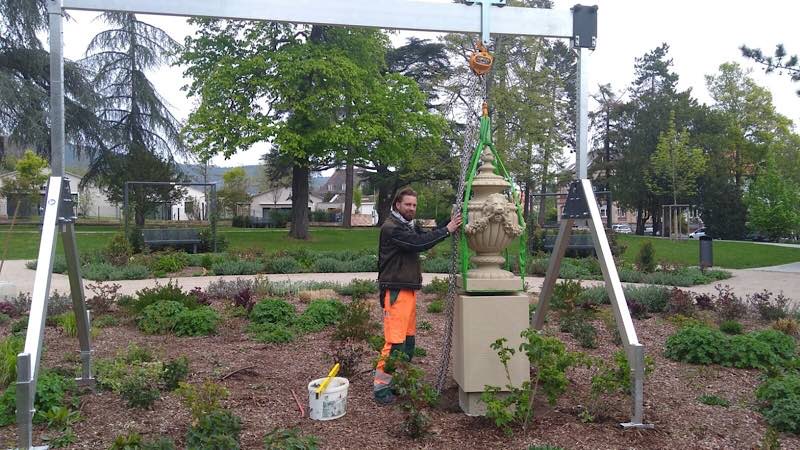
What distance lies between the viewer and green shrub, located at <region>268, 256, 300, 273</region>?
12.9 metres

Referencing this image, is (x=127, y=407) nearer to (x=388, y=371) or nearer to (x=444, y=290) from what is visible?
(x=388, y=371)

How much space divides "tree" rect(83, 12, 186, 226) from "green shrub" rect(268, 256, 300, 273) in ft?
59.3

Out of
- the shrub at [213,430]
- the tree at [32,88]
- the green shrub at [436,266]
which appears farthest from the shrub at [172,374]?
the tree at [32,88]

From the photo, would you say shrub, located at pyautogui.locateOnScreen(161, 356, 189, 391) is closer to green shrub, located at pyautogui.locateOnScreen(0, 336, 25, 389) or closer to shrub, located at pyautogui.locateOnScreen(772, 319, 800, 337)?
green shrub, located at pyautogui.locateOnScreen(0, 336, 25, 389)

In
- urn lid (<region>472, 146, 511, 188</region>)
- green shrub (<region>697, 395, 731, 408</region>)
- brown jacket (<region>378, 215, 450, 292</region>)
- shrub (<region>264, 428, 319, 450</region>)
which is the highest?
urn lid (<region>472, 146, 511, 188</region>)

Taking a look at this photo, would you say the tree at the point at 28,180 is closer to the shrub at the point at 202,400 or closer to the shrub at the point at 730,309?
the shrub at the point at 202,400

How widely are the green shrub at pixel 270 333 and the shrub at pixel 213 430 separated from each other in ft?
9.35

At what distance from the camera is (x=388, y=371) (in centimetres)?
380

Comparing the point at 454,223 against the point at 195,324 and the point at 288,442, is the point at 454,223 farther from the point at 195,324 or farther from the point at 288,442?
the point at 195,324

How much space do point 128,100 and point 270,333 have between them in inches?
1167

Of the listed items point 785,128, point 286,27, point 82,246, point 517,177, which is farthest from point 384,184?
point 785,128

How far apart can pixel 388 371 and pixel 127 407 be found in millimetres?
1859

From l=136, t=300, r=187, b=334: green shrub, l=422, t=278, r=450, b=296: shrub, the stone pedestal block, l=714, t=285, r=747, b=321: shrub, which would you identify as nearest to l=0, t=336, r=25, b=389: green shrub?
l=136, t=300, r=187, b=334: green shrub

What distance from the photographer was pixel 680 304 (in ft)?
25.1
